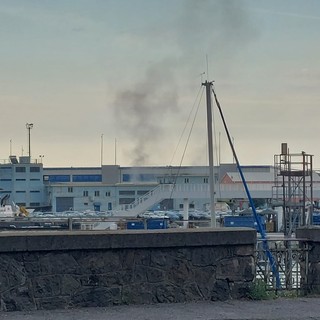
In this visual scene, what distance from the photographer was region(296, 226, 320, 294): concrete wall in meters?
10.3

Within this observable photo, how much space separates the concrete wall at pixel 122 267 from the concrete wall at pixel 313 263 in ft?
2.77

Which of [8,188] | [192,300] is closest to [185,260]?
[192,300]

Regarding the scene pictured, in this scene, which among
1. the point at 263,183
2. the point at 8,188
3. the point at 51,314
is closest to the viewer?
the point at 51,314

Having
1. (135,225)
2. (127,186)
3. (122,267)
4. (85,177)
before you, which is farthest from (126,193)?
(122,267)

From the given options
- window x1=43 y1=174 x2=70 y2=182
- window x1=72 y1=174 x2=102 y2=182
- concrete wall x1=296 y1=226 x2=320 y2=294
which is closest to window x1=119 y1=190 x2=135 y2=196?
window x1=72 y1=174 x2=102 y2=182

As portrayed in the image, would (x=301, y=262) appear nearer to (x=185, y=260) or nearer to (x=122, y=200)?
(x=185, y=260)

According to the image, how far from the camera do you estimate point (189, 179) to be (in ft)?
183

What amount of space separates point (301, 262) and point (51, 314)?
3399 mm

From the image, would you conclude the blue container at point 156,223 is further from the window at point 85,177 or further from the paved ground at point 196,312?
the window at point 85,177

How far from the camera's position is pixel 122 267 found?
384 inches

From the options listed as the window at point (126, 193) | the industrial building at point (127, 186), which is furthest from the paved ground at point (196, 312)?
the window at point (126, 193)

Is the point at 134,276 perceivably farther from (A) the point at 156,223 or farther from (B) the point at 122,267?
(A) the point at 156,223

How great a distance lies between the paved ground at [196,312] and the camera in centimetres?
891

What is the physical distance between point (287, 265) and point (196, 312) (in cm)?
175
